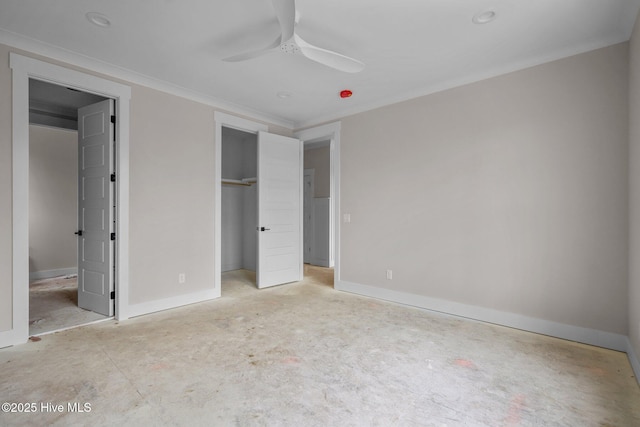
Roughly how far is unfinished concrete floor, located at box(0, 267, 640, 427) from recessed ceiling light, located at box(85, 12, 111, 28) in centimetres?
272

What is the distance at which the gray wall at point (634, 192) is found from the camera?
2254 millimetres

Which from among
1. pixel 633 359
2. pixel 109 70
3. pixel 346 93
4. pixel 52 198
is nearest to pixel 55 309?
pixel 109 70

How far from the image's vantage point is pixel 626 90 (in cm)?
260

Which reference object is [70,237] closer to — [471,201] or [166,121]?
[166,121]

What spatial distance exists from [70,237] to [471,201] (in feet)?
22.6

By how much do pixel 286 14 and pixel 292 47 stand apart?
378 mm

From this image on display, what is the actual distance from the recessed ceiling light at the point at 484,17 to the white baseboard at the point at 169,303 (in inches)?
163

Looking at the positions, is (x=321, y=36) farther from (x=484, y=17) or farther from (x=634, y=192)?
(x=634, y=192)

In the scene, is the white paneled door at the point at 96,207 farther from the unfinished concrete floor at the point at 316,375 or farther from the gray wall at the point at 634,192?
the gray wall at the point at 634,192

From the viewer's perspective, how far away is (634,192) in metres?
2.39

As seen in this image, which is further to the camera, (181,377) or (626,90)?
(626,90)

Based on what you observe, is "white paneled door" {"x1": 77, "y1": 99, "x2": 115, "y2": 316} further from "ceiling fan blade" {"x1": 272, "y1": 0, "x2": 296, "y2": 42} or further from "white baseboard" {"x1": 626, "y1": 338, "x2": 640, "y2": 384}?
"white baseboard" {"x1": 626, "y1": 338, "x2": 640, "y2": 384}

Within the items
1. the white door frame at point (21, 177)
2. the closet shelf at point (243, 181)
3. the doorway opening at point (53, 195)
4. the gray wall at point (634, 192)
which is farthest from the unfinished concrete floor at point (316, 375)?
the closet shelf at point (243, 181)

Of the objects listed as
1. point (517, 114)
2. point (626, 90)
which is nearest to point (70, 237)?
point (517, 114)
